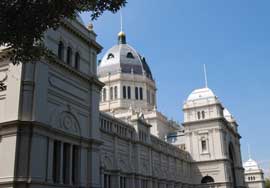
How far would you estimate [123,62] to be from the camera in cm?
7706

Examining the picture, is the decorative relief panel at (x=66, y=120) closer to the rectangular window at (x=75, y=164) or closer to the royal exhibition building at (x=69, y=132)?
the royal exhibition building at (x=69, y=132)

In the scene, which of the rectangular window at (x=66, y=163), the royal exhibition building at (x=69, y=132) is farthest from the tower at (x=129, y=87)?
the rectangular window at (x=66, y=163)

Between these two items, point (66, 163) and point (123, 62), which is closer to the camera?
point (66, 163)

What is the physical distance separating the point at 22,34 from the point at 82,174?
16453mm

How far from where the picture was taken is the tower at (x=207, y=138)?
68125 millimetres

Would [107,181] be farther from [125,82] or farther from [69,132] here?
[125,82]

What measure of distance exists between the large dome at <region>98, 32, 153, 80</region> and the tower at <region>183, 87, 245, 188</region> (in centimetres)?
1230

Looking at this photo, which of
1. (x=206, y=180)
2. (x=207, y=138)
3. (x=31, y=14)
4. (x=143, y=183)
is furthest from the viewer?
(x=207, y=138)

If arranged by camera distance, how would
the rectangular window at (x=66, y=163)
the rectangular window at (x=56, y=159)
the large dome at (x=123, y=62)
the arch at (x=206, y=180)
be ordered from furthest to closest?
the large dome at (x=123, y=62) < the arch at (x=206, y=180) < the rectangular window at (x=66, y=163) < the rectangular window at (x=56, y=159)

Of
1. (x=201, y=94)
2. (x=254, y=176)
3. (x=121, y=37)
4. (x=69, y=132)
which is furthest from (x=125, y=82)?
(x=254, y=176)

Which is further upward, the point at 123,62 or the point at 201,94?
the point at 123,62

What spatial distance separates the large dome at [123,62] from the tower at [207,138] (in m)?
12.3

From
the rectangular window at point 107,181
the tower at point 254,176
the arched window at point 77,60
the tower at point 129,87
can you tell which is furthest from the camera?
the tower at point 254,176

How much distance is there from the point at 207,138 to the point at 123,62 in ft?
76.7
